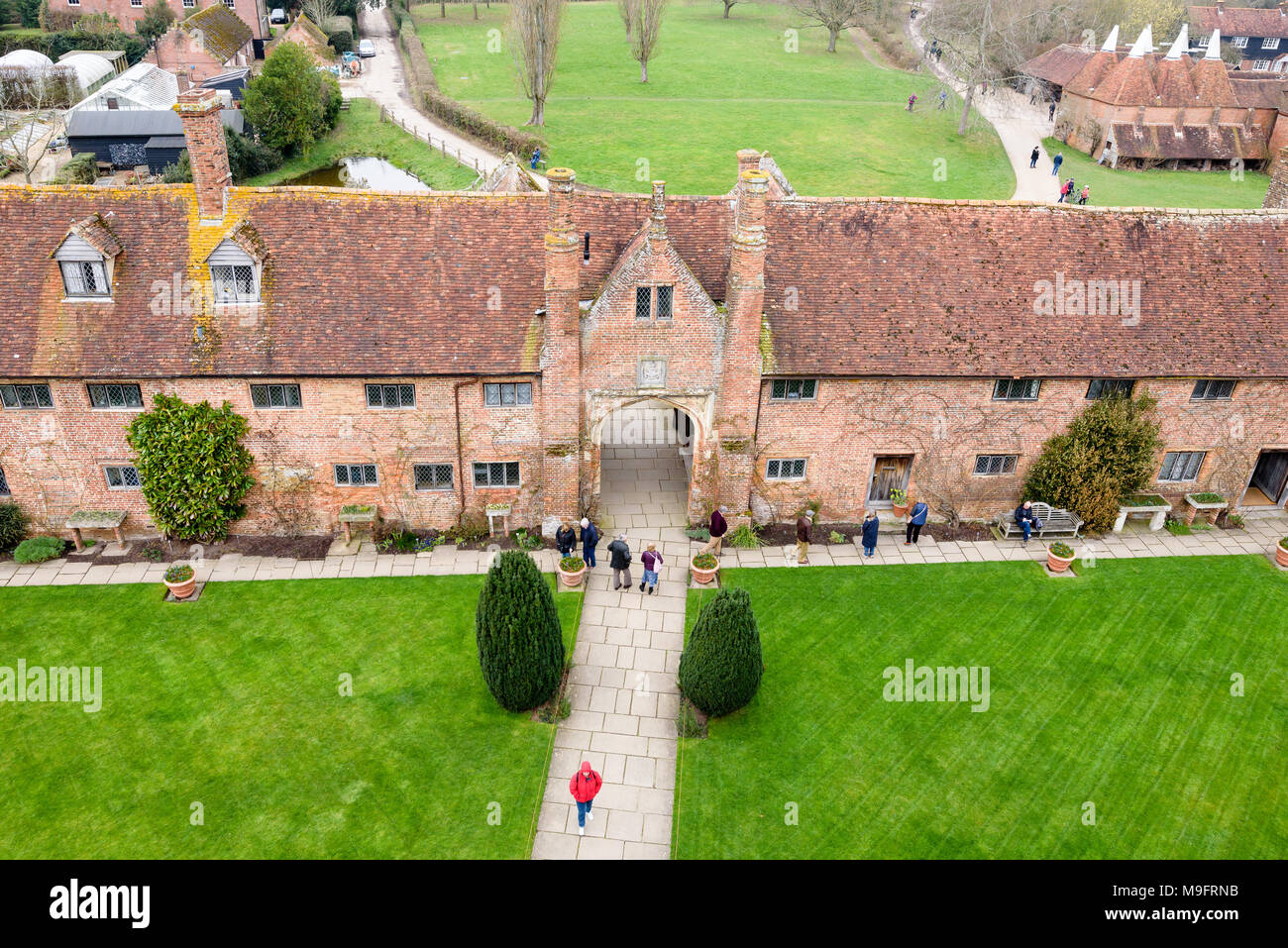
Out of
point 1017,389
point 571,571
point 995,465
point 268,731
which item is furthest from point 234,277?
point 995,465

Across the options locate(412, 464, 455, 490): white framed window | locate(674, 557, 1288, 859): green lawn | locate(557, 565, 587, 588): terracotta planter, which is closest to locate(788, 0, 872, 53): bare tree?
locate(674, 557, 1288, 859): green lawn

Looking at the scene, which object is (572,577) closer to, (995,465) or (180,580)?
(180,580)

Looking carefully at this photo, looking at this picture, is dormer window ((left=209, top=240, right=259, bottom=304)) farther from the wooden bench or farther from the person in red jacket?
the wooden bench

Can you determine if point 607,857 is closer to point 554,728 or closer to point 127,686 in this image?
point 554,728

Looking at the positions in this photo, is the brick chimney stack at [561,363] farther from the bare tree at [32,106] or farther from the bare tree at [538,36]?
the bare tree at [538,36]

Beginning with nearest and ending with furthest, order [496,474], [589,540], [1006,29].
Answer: [589,540]
[496,474]
[1006,29]

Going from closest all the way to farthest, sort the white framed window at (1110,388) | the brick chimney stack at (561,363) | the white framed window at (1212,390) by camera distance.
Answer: the brick chimney stack at (561,363) → the white framed window at (1110,388) → the white framed window at (1212,390)

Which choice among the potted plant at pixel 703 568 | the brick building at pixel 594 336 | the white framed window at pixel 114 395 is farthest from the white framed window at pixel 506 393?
the white framed window at pixel 114 395
